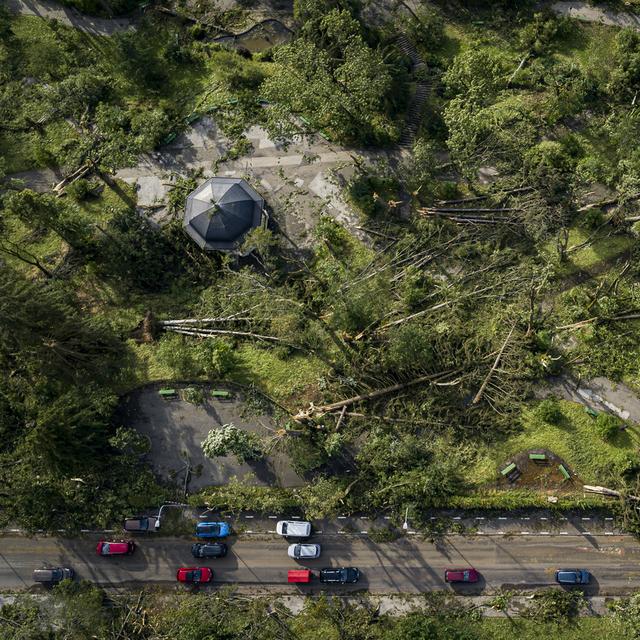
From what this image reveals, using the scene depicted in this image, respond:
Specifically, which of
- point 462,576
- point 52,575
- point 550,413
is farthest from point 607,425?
point 52,575

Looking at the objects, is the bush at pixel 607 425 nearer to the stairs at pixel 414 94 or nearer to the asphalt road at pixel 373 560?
the asphalt road at pixel 373 560

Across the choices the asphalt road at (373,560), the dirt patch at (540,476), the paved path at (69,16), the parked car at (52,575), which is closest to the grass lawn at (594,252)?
the dirt patch at (540,476)

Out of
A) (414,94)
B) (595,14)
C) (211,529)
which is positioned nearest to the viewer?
(211,529)

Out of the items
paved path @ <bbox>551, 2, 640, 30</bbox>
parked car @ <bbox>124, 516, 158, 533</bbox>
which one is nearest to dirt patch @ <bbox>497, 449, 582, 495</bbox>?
parked car @ <bbox>124, 516, 158, 533</bbox>

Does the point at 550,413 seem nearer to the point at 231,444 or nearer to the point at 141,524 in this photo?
the point at 231,444


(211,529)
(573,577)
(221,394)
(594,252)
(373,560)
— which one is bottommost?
(573,577)
